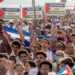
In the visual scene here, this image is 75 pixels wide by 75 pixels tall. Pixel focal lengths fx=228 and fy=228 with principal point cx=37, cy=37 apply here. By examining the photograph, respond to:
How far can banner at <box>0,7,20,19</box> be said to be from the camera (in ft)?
24.7

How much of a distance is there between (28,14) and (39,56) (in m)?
4.98

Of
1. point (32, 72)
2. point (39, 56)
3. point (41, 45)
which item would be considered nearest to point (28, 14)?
point (41, 45)

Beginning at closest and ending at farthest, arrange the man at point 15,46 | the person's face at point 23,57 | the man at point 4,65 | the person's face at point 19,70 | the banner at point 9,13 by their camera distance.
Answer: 1. the man at point 4,65
2. the person's face at point 19,70
3. the person's face at point 23,57
4. the man at point 15,46
5. the banner at point 9,13

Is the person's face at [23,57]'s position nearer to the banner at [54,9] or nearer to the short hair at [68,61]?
the short hair at [68,61]

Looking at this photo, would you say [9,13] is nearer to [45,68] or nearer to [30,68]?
[30,68]

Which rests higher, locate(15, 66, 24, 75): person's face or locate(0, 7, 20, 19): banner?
locate(0, 7, 20, 19): banner

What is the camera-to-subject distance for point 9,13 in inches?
305

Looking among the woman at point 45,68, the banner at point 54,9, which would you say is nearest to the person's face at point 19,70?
the woman at point 45,68

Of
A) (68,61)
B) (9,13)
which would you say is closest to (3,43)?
(68,61)

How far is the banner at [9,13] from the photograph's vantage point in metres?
7.53

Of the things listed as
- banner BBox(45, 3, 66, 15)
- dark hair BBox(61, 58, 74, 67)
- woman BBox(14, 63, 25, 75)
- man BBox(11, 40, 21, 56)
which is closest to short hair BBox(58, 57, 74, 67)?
dark hair BBox(61, 58, 74, 67)

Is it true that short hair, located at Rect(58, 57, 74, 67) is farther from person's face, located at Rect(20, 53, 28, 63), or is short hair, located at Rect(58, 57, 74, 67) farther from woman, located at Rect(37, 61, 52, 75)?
person's face, located at Rect(20, 53, 28, 63)

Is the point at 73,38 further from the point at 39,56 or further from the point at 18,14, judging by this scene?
the point at 18,14

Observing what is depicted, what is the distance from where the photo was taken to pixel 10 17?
7.81 metres
